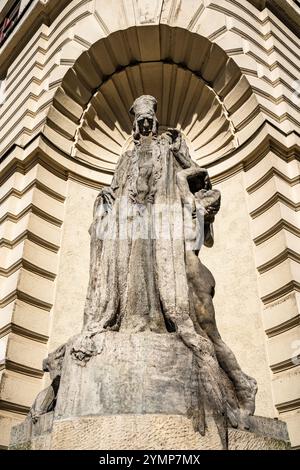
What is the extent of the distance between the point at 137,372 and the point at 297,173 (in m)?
5.90

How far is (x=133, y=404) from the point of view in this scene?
2.86m

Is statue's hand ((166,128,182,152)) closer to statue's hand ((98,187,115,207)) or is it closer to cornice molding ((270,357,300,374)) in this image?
statue's hand ((98,187,115,207))

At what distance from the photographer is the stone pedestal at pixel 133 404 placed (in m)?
2.61

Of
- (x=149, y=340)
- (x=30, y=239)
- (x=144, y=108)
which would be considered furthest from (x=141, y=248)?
(x=30, y=239)

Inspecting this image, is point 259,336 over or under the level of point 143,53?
under

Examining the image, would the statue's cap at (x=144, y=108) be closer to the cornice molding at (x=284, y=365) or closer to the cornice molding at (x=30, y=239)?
the cornice molding at (x=30, y=239)

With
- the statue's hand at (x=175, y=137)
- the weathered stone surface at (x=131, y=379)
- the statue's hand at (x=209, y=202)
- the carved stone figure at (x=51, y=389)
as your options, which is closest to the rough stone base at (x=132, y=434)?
the weathered stone surface at (x=131, y=379)

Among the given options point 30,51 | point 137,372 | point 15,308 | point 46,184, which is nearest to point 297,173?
point 46,184

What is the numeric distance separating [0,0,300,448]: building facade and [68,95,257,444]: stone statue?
2963 millimetres

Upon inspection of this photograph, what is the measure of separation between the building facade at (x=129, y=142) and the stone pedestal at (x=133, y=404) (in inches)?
140

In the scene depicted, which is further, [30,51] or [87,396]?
[30,51]

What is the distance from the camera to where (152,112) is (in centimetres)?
483
